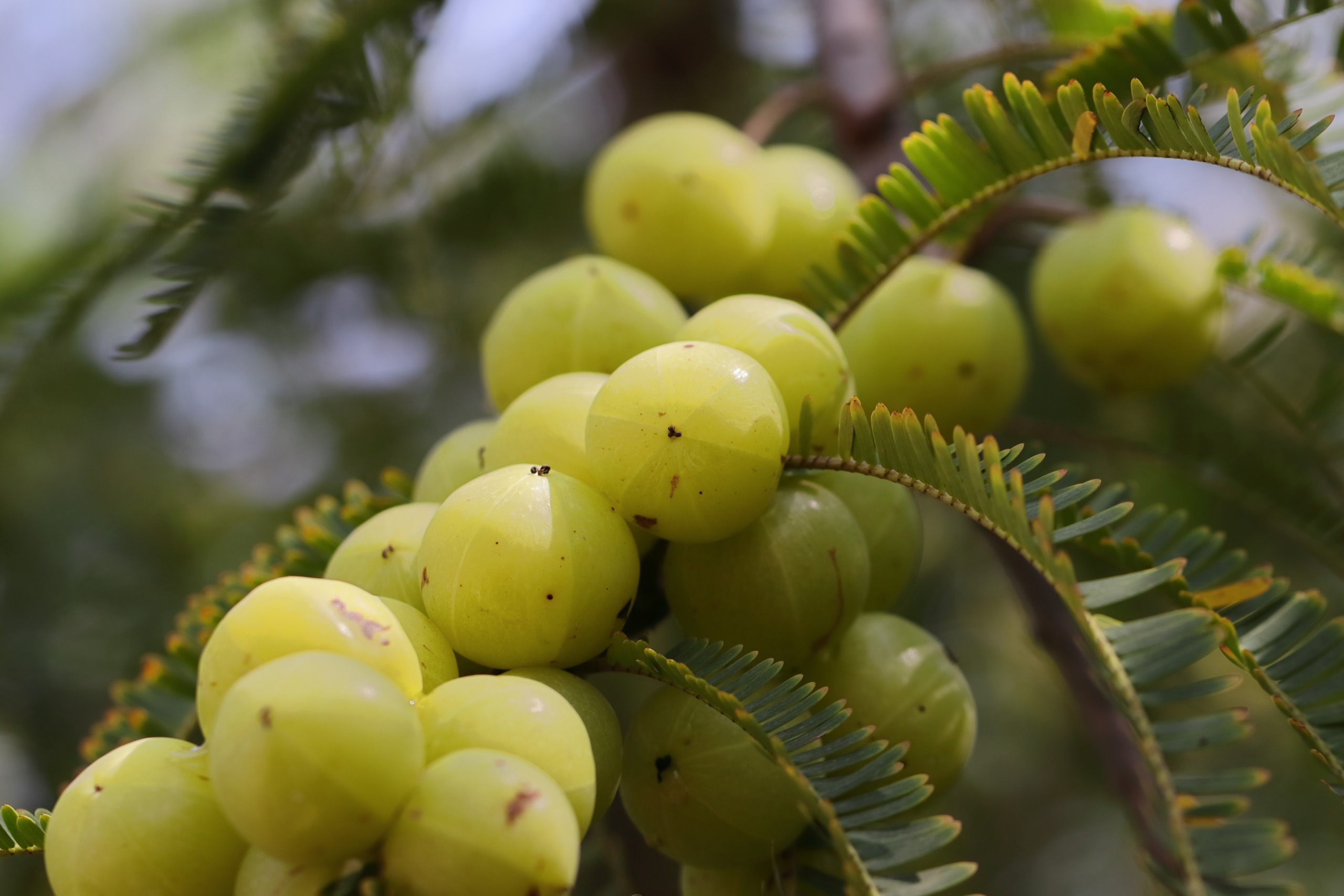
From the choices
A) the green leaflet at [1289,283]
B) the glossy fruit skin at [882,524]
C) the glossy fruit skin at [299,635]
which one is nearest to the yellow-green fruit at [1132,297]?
the green leaflet at [1289,283]

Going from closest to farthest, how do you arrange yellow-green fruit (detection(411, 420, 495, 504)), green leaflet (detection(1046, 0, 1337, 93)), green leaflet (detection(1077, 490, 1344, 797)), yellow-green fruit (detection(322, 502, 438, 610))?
1. green leaflet (detection(1077, 490, 1344, 797))
2. yellow-green fruit (detection(322, 502, 438, 610))
3. yellow-green fruit (detection(411, 420, 495, 504))
4. green leaflet (detection(1046, 0, 1337, 93))

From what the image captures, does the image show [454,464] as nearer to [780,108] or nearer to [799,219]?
[799,219]

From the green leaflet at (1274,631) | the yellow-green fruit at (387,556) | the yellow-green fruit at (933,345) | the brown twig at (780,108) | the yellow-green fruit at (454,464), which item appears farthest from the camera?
the brown twig at (780,108)

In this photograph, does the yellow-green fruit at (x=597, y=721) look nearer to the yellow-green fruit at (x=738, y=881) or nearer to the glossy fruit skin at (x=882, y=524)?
the yellow-green fruit at (x=738, y=881)

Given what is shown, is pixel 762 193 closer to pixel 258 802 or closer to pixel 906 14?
pixel 258 802

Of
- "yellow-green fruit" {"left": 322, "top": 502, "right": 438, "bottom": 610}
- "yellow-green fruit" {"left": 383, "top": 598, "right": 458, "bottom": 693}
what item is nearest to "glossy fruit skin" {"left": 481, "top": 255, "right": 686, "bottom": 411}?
"yellow-green fruit" {"left": 322, "top": 502, "right": 438, "bottom": 610}

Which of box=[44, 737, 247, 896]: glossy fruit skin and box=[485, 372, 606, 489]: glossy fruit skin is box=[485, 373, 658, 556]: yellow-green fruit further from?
box=[44, 737, 247, 896]: glossy fruit skin
